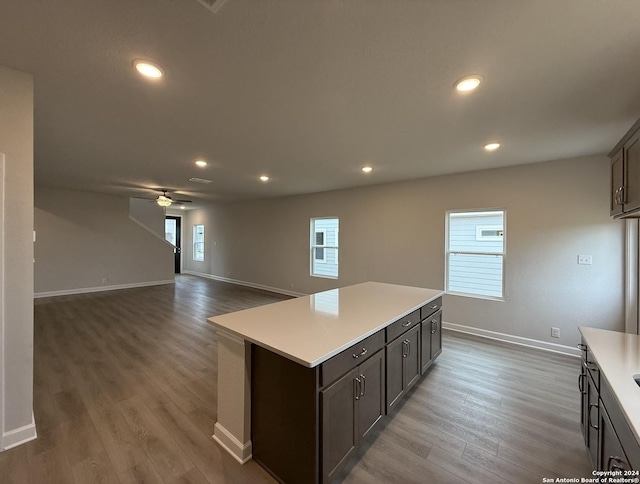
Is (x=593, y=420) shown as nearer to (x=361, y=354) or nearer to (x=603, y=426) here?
(x=603, y=426)

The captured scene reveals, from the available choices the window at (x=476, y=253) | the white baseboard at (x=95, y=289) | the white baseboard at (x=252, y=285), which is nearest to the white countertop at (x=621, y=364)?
the window at (x=476, y=253)

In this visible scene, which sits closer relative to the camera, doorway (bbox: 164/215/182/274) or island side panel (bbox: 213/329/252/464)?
island side panel (bbox: 213/329/252/464)

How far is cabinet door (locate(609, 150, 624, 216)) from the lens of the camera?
2.09 meters

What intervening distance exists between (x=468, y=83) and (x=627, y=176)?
4.67 ft

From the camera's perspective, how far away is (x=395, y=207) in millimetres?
5000

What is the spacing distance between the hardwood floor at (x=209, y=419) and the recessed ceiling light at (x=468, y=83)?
254 cm

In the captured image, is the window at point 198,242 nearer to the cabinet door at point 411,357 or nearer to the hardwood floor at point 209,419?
the hardwood floor at point 209,419

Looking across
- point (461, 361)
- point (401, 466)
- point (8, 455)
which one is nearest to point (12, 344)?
point (8, 455)

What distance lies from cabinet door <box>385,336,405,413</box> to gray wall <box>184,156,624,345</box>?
8.43ft

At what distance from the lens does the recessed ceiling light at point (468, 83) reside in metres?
1.77

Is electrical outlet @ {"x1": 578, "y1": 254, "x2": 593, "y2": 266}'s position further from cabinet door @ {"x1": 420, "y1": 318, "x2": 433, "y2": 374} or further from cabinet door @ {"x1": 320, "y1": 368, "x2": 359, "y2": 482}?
cabinet door @ {"x1": 320, "y1": 368, "x2": 359, "y2": 482}

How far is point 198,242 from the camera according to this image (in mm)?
10148

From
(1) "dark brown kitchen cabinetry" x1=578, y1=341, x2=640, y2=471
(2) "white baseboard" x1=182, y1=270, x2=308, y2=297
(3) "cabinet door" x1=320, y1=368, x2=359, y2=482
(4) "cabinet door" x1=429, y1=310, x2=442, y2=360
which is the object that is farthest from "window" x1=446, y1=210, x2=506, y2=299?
(2) "white baseboard" x1=182, y1=270, x2=308, y2=297

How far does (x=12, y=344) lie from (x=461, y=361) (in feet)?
13.5
